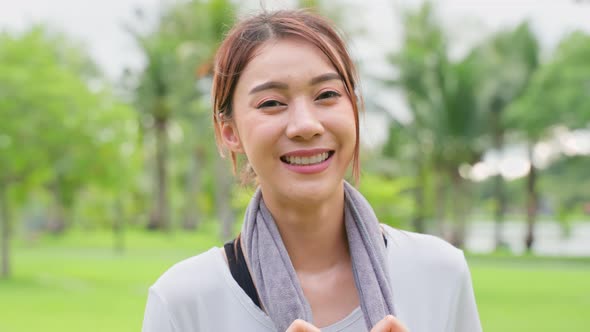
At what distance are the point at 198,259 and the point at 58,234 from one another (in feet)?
109

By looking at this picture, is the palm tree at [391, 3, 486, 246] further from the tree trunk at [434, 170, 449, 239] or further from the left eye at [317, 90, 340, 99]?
the left eye at [317, 90, 340, 99]

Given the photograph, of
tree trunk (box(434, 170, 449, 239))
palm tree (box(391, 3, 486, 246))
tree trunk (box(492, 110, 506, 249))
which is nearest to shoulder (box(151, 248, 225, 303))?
palm tree (box(391, 3, 486, 246))

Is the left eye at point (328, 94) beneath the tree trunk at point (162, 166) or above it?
beneath

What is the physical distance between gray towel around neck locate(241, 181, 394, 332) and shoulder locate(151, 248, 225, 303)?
0.26ft

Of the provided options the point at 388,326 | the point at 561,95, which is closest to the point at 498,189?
the point at 561,95

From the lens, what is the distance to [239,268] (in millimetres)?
1668

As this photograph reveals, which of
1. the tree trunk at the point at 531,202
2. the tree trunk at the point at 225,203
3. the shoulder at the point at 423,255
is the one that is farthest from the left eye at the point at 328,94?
the tree trunk at the point at 531,202

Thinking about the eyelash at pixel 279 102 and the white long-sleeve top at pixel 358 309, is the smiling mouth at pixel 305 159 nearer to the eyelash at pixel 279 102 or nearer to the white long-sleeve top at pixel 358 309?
the eyelash at pixel 279 102

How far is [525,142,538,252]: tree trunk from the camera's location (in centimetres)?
2534

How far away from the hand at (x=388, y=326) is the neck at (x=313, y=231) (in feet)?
1.02

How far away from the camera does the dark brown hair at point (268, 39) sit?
1636mm

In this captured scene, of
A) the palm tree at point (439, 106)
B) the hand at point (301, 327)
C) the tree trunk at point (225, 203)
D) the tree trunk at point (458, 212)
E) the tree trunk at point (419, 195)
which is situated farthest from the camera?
the tree trunk at point (458, 212)

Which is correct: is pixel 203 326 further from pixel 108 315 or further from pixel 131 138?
pixel 131 138

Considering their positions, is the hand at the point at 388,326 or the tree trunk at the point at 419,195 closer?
the hand at the point at 388,326
